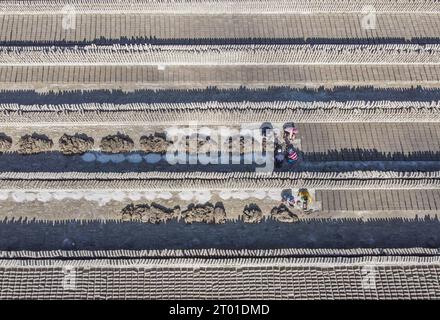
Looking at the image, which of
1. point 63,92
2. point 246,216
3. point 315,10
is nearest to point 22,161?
point 63,92

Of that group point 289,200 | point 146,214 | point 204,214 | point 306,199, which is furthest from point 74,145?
point 306,199

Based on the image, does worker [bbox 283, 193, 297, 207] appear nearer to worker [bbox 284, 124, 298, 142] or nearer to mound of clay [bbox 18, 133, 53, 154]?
worker [bbox 284, 124, 298, 142]

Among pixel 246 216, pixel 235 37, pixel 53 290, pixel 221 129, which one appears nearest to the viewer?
pixel 53 290

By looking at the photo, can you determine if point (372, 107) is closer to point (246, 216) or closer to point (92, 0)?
point (246, 216)

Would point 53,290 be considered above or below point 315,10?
below

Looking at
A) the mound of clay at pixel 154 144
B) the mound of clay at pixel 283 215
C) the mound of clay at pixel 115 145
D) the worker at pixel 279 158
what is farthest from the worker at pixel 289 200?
the mound of clay at pixel 115 145

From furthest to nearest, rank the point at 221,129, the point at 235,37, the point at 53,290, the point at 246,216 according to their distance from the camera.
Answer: the point at 235,37, the point at 221,129, the point at 246,216, the point at 53,290

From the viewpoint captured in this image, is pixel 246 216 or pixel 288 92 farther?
pixel 288 92

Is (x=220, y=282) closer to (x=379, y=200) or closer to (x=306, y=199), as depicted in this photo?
(x=306, y=199)

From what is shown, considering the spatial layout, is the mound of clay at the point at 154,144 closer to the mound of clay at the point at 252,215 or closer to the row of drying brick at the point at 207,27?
the mound of clay at the point at 252,215
